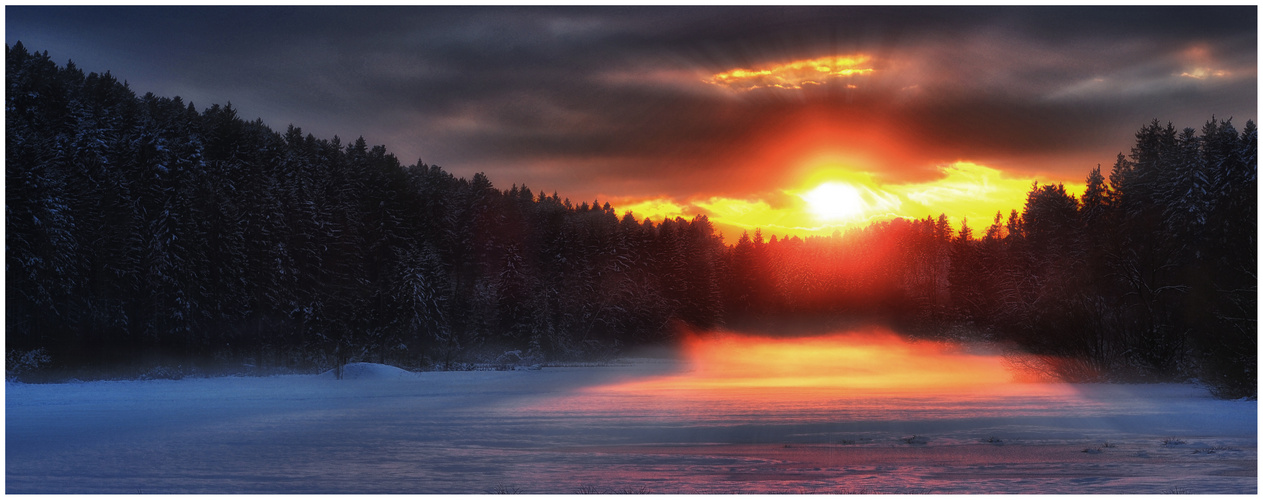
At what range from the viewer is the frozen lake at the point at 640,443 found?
1325 centimetres

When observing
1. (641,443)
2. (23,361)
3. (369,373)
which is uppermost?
(23,361)

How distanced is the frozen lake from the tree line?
22.7ft

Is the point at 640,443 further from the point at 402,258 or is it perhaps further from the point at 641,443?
the point at 402,258

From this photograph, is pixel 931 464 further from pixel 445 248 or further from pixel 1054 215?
pixel 445 248

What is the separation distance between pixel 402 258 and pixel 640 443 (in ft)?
183

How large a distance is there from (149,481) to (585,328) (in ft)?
247

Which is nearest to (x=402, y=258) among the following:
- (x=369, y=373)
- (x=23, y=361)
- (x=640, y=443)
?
(x=369, y=373)

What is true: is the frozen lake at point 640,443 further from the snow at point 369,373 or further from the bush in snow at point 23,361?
the snow at point 369,373

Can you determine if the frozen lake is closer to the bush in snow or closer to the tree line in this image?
the tree line

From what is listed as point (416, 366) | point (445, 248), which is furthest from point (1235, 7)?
point (445, 248)

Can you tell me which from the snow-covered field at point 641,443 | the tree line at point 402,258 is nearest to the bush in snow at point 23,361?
the tree line at point 402,258

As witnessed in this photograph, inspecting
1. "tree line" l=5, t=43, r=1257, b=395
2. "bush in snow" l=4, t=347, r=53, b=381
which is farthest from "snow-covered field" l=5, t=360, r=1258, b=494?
"bush in snow" l=4, t=347, r=53, b=381

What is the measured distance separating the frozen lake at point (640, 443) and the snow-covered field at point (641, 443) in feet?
0.18

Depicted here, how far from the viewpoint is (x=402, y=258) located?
70.6 m
